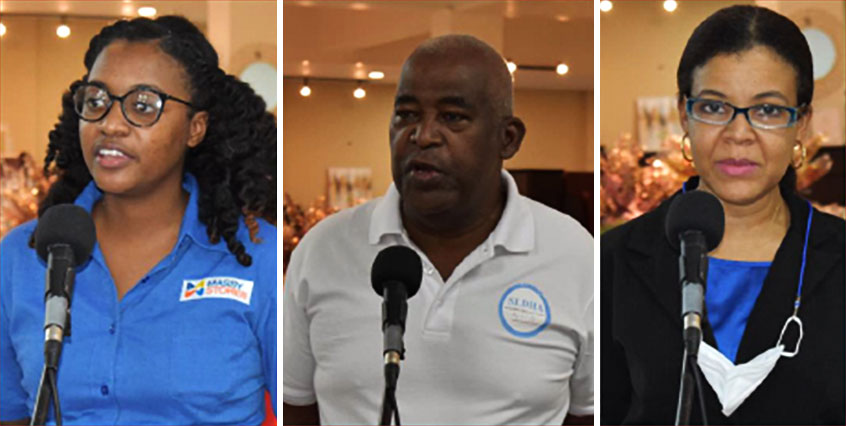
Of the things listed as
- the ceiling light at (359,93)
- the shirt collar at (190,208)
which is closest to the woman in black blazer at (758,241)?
the ceiling light at (359,93)

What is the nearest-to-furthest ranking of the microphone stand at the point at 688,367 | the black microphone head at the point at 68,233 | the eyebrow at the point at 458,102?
1. the microphone stand at the point at 688,367
2. the black microphone head at the point at 68,233
3. the eyebrow at the point at 458,102

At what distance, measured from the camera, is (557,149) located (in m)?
2.46

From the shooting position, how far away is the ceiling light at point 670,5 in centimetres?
248

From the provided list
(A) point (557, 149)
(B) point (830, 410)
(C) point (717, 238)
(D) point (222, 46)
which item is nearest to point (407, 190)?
(A) point (557, 149)

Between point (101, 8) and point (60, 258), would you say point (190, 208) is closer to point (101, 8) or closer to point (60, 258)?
point (101, 8)

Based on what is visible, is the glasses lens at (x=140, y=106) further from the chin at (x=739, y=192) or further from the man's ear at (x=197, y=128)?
the chin at (x=739, y=192)

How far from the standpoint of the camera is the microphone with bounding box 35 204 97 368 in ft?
5.59

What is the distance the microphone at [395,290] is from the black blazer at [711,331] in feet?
2.36

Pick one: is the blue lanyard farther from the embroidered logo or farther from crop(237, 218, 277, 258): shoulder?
crop(237, 218, 277, 258): shoulder

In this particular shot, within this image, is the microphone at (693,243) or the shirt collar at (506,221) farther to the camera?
the shirt collar at (506,221)

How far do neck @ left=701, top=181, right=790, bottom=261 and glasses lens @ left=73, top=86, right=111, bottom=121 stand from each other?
1306 mm

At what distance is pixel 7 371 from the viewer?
2.45 m

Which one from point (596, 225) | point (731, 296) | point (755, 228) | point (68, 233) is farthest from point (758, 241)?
point (68, 233)

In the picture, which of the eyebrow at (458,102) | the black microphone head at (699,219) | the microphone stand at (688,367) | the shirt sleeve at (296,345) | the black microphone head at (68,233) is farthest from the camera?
the shirt sleeve at (296,345)
